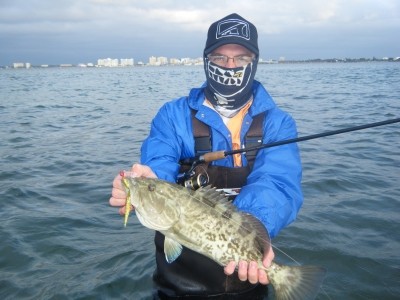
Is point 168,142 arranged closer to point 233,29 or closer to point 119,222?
point 233,29

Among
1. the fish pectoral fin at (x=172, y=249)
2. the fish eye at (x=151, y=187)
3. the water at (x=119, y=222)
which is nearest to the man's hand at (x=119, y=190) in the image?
the fish eye at (x=151, y=187)

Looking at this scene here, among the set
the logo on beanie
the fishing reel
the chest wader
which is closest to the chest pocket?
the chest wader

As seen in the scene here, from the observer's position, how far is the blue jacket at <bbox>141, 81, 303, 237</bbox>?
3875mm

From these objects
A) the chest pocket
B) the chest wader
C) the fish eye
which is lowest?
the chest wader

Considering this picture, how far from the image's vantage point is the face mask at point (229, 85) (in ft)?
15.5

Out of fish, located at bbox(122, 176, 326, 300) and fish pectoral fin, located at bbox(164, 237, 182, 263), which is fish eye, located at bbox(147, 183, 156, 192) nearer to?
fish, located at bbox(122, 176, 326, 300)

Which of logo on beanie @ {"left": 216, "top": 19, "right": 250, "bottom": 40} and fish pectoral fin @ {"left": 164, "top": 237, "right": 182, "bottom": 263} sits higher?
logo on beanie @ {"left": 216, "top": 19, "right": 250, "bottom": 40}

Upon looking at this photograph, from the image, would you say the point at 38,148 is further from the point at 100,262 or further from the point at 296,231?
the point at 296,231

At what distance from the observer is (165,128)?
4.59m

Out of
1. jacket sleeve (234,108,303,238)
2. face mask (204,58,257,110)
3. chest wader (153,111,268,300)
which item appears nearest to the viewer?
jacket sleeve (234,108,303,238)

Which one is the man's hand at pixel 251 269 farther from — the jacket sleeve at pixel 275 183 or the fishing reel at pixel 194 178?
the fishing reel at pixel 194 178

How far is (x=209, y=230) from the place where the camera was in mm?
3521

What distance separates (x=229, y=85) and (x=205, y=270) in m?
2.17

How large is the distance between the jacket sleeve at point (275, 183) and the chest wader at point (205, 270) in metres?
0.20
